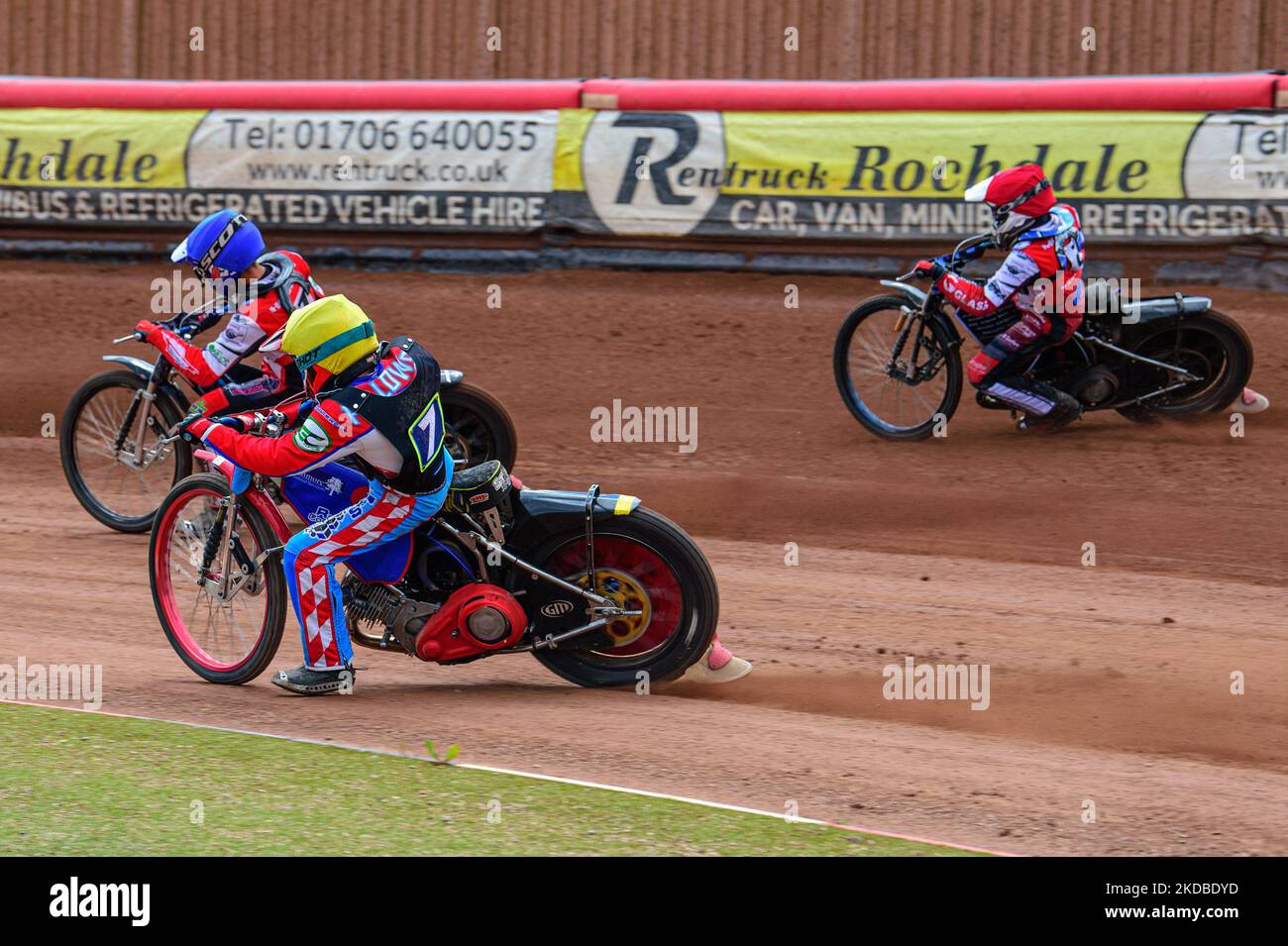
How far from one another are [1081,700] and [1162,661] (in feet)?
2.42

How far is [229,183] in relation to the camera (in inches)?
669

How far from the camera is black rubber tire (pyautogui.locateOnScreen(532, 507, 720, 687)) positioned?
22.3 feet

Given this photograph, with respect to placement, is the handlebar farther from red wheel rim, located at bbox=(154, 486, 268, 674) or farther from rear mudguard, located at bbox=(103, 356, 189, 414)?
red wheel rim, located at bbox=(154, 486, 268, 674)

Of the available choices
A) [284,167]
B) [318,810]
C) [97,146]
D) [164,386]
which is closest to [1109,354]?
[164,386]

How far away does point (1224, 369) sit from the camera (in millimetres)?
Answer: 11594

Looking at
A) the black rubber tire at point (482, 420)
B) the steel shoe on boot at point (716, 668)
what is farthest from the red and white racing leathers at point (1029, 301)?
the steel shoe on boot at point (716, 668)

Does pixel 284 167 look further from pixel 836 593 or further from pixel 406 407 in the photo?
pixel 406 407

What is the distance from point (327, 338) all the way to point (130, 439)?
430cm

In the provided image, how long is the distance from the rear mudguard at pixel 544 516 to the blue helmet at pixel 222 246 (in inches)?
127

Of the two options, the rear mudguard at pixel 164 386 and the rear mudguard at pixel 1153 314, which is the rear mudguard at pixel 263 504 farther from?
the rear mudguard at pixel 1153 314

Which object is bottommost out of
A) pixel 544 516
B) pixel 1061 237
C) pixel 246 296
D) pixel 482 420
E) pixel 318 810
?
pixel 318 810

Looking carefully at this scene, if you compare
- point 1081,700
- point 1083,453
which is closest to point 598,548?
point 1081,700
